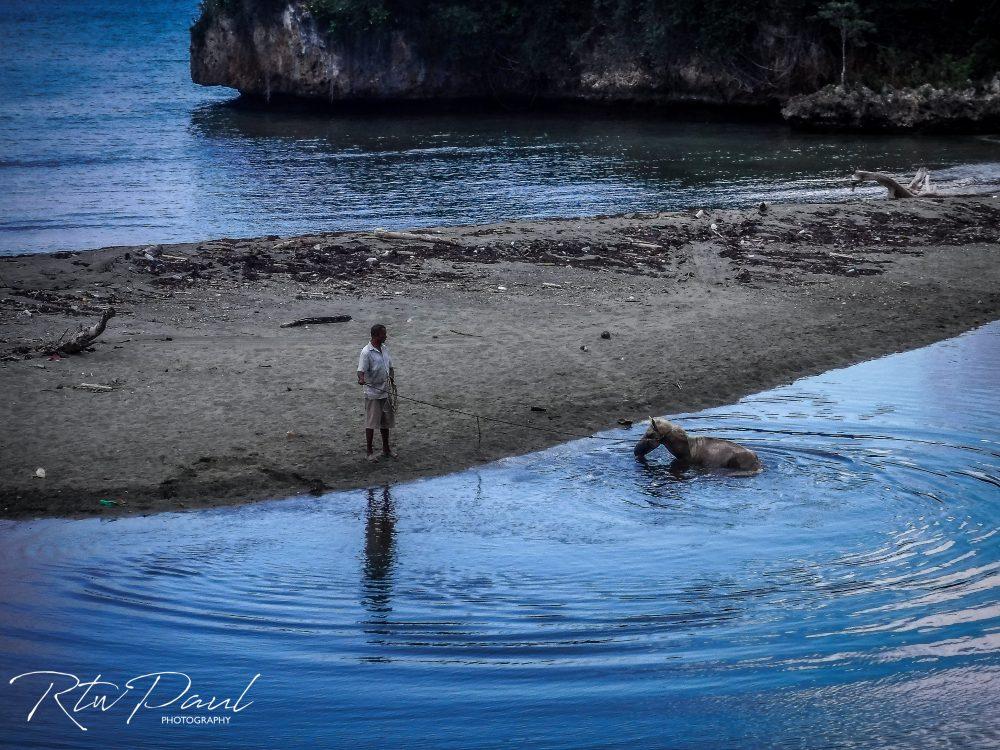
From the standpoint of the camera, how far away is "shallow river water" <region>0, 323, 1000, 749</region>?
26.4ft

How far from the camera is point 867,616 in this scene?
9344mm

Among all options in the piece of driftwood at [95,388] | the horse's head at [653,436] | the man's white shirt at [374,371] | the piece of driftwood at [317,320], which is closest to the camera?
the man's white shirt at [374,371]

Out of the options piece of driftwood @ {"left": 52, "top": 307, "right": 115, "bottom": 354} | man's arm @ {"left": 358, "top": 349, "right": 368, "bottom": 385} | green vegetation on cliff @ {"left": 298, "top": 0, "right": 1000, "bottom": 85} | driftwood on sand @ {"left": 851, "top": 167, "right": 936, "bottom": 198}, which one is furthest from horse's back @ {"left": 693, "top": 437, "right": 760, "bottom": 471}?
green vegetation on cliff @ {"left": 298, "top": 0, "right": 1000, "bottom": 85}


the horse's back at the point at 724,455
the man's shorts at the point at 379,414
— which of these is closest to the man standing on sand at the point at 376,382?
the man's shorts at the point at 379,414

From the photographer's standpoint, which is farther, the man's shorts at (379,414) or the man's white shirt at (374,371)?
the man's shorts at (379,414)

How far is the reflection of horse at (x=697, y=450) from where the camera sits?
40.3ft

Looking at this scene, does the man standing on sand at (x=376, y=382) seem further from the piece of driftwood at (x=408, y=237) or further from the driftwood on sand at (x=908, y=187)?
the driftwood on sand at (x=908, y=187)

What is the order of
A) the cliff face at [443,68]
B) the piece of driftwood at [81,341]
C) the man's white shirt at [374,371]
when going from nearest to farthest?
the man's white shirt at [374,371], the piece of driftwood at [81,341], the cliff face at [443,68]

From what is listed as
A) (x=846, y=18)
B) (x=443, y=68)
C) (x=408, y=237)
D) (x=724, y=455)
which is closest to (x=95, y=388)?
(x=724, y=455)

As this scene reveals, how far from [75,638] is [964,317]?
48.9ft

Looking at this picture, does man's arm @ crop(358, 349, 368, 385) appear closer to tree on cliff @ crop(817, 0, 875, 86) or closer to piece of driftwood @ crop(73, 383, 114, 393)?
piece of driftwood @ crop(73, 383, 114, 393)

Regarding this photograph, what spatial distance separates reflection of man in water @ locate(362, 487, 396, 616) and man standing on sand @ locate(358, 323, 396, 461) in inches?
32.4

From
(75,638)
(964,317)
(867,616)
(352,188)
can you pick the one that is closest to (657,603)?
(867,616)

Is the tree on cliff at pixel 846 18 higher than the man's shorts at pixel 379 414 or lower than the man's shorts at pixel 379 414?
higher
